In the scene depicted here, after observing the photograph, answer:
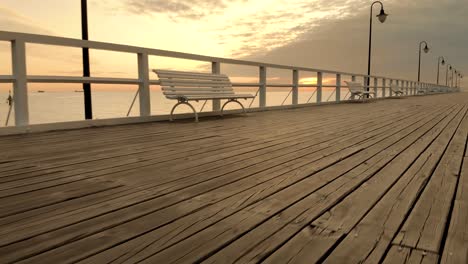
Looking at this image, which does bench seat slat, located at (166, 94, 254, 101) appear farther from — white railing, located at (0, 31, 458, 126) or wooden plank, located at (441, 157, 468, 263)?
wooden plank, located at (441, 157, 468, 263)

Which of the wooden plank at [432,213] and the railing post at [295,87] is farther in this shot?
the railing post at [295,87]

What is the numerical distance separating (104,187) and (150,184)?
0.25 m

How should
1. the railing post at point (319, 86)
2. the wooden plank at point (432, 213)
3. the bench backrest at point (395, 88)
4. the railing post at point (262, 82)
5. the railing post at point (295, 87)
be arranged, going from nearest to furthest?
the wooden plank at point (432, 213), the railing post at point (262, 82), the railing post at point (295, 87), the railing post at point (319, 86), the bench backrest at point (395, 88)

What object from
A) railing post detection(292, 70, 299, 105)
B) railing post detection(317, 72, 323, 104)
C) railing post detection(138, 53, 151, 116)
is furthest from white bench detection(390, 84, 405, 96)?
railing post detection(138, 53, 151, 116)

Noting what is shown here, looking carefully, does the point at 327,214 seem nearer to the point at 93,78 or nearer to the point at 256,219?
the point at 256,219

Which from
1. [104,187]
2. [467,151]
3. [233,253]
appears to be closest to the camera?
[233,253]

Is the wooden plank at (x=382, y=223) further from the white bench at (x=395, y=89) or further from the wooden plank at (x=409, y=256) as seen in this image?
the white bench at (x=395, y=89)

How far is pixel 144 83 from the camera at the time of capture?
557cm

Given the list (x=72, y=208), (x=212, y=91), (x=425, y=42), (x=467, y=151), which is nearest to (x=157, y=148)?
(x=72, y=208)

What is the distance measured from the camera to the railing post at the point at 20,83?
13.1 ft

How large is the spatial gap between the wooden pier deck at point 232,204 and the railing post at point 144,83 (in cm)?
244

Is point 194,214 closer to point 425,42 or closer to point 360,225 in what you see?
point 360,225

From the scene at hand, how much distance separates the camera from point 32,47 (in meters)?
4.20

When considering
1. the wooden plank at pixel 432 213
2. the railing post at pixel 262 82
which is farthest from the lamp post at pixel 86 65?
the wooden plank at pixel 432 213
